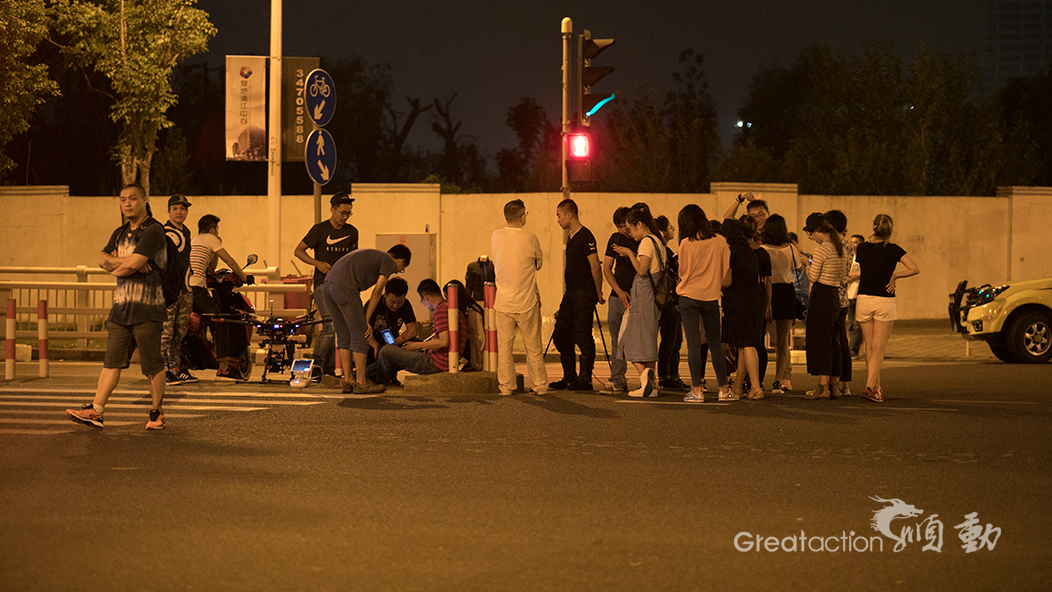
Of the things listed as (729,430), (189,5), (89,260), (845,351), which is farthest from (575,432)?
(189,5)

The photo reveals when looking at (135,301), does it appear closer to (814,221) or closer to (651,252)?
(651,252)

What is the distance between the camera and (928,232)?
969 inches

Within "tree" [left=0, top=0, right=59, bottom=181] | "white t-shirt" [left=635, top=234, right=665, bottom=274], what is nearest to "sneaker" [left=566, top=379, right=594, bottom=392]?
"white t-shirt" [left=635, top=234, right=665, bottom=274]

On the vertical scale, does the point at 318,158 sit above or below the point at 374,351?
above

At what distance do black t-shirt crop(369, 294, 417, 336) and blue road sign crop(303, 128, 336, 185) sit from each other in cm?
444

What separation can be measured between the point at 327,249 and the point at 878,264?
19.0 feet

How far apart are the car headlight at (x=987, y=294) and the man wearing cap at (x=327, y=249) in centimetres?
882

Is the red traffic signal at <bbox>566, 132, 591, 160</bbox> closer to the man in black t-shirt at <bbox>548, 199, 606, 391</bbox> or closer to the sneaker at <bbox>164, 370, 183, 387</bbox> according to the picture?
the man in black t-shirt at <bbox>548, 199, 606, 391</bbox>

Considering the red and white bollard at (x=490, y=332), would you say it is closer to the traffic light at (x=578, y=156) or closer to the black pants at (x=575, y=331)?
the black pants at (x=575, y=331)

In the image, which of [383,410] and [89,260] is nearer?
[383,410]

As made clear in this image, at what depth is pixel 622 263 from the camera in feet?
37.5

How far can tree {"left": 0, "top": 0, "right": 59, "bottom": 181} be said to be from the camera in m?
24.8

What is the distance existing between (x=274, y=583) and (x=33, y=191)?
893 inches

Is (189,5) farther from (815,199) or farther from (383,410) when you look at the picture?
(383,410)
